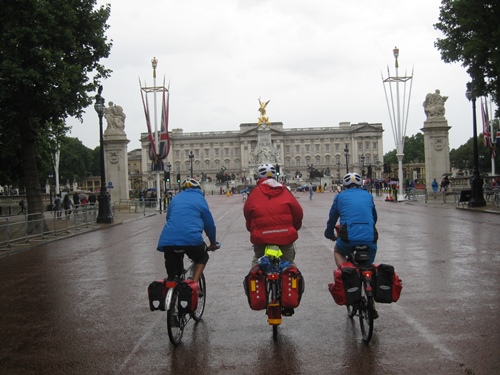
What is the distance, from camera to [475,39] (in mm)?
24859

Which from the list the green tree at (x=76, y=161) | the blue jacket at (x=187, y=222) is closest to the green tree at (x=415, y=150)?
the green tree at (x=76, y=161)

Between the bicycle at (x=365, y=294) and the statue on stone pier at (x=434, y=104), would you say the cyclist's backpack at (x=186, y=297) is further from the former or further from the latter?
the statue on stone pier at (x=434, y=104)

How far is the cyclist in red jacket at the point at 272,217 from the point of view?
615 centimetres

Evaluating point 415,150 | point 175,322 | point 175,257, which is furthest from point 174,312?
point 415,150

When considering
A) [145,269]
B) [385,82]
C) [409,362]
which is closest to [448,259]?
[145,269]

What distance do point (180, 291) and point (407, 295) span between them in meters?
3.96

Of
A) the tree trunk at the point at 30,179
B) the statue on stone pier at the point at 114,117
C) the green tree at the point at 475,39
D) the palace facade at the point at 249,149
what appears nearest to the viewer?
the tree trunk at the point at 30,179

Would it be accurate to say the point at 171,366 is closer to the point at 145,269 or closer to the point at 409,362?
the point at 409,362

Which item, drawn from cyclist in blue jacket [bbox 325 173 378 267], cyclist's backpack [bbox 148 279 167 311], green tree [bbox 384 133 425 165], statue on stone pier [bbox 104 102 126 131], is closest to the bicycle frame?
cyclist in blue jacket [bbox 325 173 378 267]

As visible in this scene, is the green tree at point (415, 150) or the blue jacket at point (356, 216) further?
the green tree at point (415, 150)

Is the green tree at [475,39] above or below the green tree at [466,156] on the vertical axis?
above

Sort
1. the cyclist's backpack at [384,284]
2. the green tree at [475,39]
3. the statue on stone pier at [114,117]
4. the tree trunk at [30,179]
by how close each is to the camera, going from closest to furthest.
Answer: the cyclist's backpack at [384,284], the tree trunk at [30,179], the green tree at [475,39], the statue on stone pier at [114,117]

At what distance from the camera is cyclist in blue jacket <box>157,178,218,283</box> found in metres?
6.42

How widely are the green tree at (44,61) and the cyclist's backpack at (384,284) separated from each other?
16496 mm
